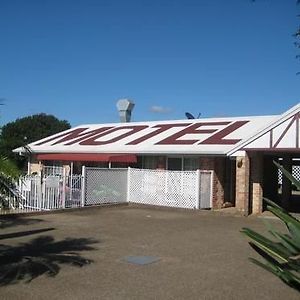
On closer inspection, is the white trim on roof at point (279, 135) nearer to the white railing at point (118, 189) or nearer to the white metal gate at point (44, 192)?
the white railing at point (118, 189)

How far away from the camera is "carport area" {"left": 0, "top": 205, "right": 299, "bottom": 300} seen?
23.4ft

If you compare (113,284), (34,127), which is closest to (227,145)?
(113,284)

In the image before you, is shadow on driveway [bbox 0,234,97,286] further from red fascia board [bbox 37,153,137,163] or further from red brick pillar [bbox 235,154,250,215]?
red fascia board [bbox 37,153,137,163]

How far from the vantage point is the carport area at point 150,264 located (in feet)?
23.4

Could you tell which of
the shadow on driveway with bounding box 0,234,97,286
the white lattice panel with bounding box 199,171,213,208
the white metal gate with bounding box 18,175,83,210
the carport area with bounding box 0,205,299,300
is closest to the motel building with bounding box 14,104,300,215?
the white lattice panel with bounding box 199,171,213,208

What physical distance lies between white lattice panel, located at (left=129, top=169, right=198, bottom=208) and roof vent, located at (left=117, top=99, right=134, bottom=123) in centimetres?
1146

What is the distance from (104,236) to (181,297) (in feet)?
18.9

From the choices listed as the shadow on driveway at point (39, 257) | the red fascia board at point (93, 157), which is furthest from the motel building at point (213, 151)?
the shadow on driveway at point (39, 257)

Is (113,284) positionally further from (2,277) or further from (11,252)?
(11,252)

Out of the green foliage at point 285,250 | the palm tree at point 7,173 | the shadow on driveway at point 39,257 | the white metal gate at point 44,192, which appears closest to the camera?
the green foliage at point 285,250

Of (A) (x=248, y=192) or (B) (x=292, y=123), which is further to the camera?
(A) (x=248, y=192)

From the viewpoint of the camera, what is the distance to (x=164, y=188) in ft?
68.1

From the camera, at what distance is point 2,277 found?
7676 millimetres

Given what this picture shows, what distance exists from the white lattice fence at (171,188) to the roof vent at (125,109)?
1146cm
